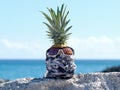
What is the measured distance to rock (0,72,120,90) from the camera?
1081 cm

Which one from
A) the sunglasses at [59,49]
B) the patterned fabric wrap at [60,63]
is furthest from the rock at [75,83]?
the sunglasses at [59,49]

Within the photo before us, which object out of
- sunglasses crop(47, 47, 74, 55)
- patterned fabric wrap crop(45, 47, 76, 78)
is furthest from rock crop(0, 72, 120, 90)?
sunglasses crop(47, 47, 74, 55)

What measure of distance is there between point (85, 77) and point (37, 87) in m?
0.94

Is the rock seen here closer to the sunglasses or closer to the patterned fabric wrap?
the patterned fabric wrap

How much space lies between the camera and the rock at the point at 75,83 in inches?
426

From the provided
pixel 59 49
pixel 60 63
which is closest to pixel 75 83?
pixel 60 63

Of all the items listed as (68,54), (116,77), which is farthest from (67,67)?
(116,77)

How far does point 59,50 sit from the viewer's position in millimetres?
11117

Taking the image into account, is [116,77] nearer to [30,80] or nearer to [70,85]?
[70,85]

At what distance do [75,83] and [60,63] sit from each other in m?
0.48

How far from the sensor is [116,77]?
11.1 metres

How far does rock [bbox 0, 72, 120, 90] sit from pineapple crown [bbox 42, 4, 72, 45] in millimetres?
780

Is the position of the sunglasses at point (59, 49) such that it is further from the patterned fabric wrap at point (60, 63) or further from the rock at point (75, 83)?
the rock at point (75, 83)

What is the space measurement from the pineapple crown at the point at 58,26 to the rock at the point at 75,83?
780mm
